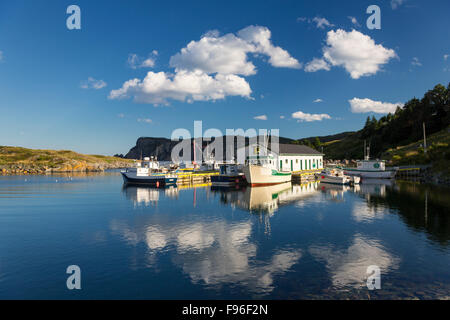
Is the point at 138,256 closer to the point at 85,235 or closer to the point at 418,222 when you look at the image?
the point at 85,235

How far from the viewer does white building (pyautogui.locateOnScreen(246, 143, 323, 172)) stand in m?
61.5

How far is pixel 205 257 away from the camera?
51.6ft

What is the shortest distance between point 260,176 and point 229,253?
41.1 meters

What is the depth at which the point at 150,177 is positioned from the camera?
64.1 meters

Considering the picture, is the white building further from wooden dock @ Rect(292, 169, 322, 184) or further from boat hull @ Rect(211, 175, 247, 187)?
boat hull @ Rect(211, 175, 247, 187)

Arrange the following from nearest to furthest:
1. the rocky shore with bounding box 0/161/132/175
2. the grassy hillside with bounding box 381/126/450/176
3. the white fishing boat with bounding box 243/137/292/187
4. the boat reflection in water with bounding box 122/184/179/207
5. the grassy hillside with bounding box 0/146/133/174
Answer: the boat reflection in water with bounding box 122/184/179/207 → the white fishing boat with bounding box 243/137/292/187 → the grassy hillside with bounding box 381/126/450/176 → the rocky shore with bounding box 0/161/132/175 → the grassy hillside with bounding box 0/146/133/174

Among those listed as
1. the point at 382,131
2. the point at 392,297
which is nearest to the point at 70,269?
the point at 392,297

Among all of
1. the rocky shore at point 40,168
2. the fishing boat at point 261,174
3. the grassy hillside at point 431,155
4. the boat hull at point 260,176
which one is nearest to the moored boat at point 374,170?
the grassy hillside at point 431,155

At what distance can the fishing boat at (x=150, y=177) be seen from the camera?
6266cm

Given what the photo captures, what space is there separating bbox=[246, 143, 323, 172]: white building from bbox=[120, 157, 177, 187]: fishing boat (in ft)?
66.4

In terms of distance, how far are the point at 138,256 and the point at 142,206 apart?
19592 millimetres

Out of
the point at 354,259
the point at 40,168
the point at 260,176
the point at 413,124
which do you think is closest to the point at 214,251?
the point at 354,259

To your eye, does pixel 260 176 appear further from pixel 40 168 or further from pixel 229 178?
pixel 40 168

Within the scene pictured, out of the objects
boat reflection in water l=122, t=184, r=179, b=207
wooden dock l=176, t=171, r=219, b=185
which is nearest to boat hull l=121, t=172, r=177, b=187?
boat reflection in water l=122, t=184, r=179, b=207
